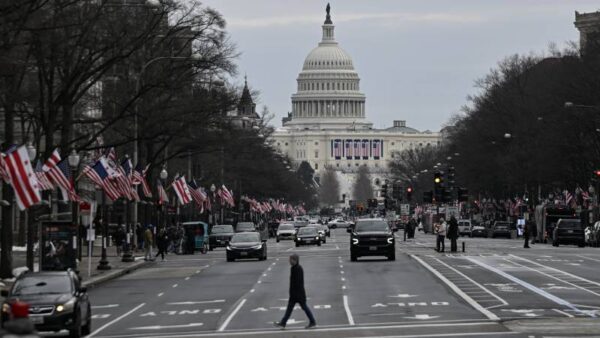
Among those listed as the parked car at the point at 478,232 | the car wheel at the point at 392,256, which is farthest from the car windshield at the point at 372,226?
the parked car at the point at 478,232

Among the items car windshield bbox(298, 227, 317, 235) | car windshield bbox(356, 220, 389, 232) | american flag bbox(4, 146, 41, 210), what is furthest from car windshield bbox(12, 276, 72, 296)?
car windshield bbox(298, 227, 317, 235)

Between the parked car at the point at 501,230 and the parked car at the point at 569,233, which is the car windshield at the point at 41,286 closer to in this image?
the parked car at the point at 569,233

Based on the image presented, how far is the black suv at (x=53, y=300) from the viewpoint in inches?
1177

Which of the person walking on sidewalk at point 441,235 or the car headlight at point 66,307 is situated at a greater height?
the person walking on sidewalk at point 441,235

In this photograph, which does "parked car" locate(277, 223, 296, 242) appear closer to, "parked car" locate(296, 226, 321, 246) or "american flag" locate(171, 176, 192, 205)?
"parked car" locate(296, 226, 321, 246)

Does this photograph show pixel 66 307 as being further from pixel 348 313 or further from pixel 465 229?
pixel 465 229

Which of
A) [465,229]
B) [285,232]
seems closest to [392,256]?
[285,232]

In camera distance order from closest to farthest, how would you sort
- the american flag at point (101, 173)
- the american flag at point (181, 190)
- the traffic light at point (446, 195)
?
the american flag at point (101, 173) → the traffic light at point (446, 195) → the american flag at point (181, 190)

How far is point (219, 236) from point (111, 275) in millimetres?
37859

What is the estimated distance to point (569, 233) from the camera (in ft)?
298

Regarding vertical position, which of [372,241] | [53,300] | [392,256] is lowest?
[53,300]

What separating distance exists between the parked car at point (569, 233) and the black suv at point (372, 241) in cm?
2644

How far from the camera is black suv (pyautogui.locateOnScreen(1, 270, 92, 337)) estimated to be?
1177 inches

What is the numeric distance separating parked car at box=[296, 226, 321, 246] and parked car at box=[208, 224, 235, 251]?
12.6 ft
